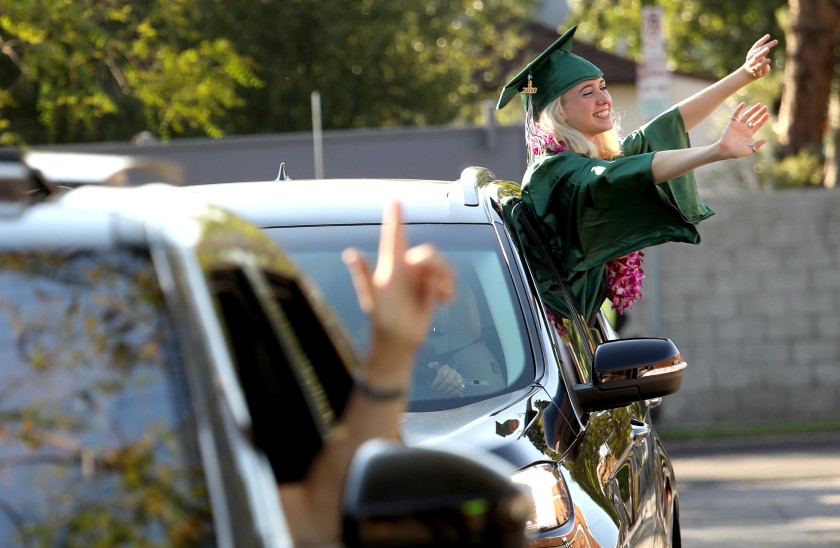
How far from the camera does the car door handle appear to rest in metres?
5.14

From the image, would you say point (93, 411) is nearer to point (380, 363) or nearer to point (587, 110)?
point (380, 363)

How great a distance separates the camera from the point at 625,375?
15.4ft

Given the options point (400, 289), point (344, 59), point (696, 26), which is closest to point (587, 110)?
point (400, 289)

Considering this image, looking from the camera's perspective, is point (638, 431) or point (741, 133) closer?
point (638, 431)

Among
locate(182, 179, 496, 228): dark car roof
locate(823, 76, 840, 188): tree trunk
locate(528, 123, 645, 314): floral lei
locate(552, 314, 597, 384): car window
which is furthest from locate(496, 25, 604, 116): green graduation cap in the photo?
locate(823, 76, 840, 188): tree trunk

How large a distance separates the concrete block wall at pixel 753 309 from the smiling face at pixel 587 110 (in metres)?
8.33

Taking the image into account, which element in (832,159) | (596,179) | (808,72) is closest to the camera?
(596,179)

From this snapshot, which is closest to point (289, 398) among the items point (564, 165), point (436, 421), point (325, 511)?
point (325, 511)

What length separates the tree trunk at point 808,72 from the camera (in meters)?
18.0

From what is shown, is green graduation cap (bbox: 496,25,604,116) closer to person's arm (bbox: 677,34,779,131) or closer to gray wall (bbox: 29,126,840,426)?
person's arm (bbox: 677,34,779,131)

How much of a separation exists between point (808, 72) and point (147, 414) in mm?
17361

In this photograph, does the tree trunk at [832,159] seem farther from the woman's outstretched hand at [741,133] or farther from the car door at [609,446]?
the car door at [609,446]

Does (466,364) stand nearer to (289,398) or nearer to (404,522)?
(289,398)

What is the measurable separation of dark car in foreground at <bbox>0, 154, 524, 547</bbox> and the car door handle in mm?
2887
